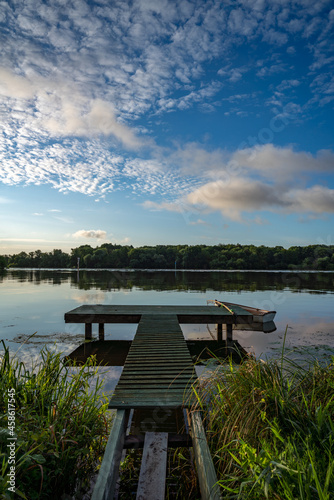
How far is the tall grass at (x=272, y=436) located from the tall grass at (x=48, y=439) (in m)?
1.35

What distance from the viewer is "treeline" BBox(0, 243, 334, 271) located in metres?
94.7

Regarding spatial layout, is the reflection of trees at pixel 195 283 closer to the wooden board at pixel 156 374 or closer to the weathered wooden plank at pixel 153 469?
the wooden board at pixel 156 374

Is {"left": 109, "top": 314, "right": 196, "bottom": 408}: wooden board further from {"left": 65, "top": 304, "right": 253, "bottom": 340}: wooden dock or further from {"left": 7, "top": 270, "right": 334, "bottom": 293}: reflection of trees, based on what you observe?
{"left": 7, "top": 270, "right": 334, "bottom": 293}: reflection of trees

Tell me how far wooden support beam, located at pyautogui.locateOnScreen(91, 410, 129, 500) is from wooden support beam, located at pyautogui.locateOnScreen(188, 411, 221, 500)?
0.79 m

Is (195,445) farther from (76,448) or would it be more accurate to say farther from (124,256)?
(124,256)

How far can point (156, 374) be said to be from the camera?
5.17 metres

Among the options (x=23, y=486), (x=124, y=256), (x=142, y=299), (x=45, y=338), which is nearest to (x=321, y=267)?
(x=124, y=256)

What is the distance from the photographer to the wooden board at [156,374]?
413 cm

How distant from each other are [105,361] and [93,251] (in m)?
103

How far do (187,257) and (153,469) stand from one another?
99175 millimetres

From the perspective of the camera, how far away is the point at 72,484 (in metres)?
3.14

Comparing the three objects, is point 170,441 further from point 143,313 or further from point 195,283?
point 195,283

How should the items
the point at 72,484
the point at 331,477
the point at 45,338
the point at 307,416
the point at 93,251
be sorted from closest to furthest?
the point at 331,477 < the point at 307,416 < the point at 72,484 < the point at 45,338 < the point at 93,251

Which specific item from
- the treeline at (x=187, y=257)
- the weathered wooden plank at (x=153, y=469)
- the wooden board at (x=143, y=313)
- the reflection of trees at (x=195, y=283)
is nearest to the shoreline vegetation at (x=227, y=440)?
the weathered wooden plank at (x=153, y=469)
